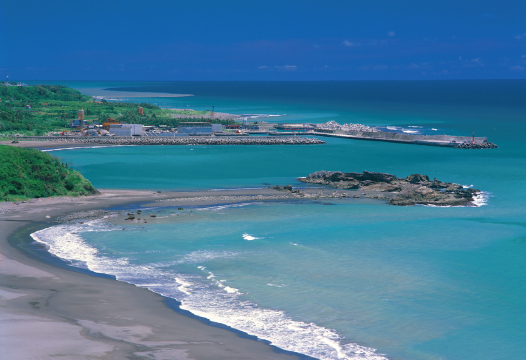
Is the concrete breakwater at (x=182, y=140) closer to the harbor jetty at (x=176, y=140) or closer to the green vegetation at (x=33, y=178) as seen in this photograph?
the harbor jetty at (x=176, y=140)

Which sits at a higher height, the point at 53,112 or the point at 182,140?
the point at 53,112

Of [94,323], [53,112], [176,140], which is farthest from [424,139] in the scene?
[94,323]

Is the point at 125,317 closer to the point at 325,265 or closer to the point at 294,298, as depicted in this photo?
the point at 294,298

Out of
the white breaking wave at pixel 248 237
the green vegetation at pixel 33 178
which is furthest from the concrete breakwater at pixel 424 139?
the white breaking wave at pixel 248 237

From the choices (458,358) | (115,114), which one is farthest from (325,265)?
(115,114)

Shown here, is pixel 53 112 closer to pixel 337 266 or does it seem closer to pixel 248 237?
pixel 248 237

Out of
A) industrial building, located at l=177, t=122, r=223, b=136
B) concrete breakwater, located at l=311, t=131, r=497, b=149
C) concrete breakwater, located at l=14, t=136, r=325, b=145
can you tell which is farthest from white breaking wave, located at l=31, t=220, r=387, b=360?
industrial building, located at l=177, t=122, r=223, b=136
